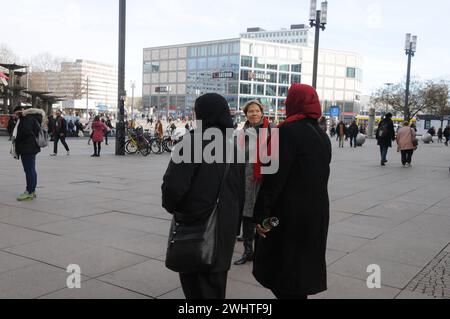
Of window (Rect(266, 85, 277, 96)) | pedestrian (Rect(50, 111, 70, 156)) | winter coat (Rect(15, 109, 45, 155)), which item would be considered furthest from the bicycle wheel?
window (Rect(266, 85, 277, 96))

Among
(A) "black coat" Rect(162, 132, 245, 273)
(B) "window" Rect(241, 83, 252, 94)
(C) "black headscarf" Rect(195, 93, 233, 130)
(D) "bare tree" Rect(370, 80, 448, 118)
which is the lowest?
(A) "black coat" Rect(162, 132, 245, 273)

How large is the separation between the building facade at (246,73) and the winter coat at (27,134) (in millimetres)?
93458

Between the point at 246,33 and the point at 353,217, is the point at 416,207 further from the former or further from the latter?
the point at 246,33

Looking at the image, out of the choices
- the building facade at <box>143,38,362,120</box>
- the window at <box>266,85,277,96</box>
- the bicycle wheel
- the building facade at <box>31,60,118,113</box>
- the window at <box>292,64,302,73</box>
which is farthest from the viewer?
the window at <box>292,64,302,73</box>

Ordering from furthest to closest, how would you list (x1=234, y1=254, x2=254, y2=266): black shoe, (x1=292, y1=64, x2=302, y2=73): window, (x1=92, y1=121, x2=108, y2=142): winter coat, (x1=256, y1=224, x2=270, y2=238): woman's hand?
1. (x1=292, y1=64, x2=302, y2=73): window
2. (x1=92, y1=121, x2=108, y2=142): winter coat
3. (x1=234, y1=254, x2=254, y2=266): black shoe
4. (x1=256, y1=224, x2=270, y2=238): woman's hand

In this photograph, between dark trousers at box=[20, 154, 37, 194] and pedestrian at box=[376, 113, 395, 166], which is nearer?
dark trousers at box=[20, 154, 37, 194]

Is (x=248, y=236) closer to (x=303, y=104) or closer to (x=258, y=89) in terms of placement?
(x=303, y=104)

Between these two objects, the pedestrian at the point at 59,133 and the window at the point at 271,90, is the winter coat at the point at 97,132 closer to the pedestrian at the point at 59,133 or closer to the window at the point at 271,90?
the pedestrian at the point at 59,133

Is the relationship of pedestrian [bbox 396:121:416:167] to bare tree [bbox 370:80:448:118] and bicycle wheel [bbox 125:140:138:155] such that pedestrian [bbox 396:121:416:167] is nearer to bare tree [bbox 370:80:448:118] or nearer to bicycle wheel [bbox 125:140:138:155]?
bicycle wheel [bbox 125:140:138:155]

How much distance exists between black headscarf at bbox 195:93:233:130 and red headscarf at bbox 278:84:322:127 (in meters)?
0.42

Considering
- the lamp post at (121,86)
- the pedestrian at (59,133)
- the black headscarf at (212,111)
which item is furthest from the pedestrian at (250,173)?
the pedestrian at (59,133)

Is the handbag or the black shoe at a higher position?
the handbag

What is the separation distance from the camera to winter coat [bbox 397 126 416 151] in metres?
15.4
